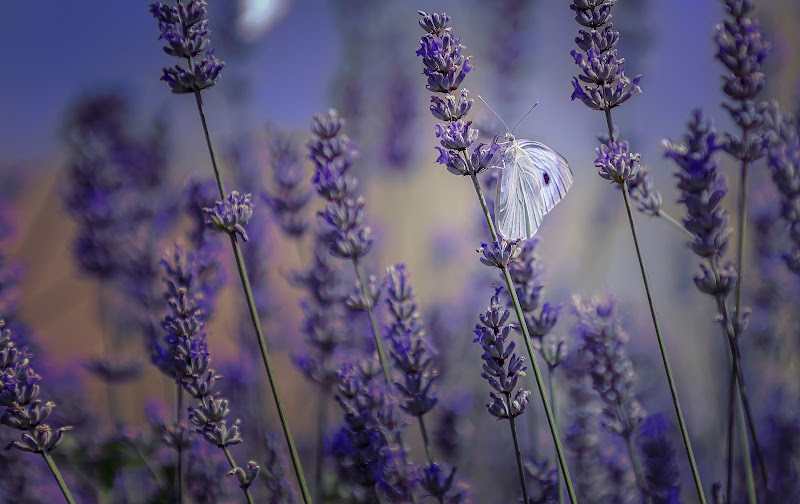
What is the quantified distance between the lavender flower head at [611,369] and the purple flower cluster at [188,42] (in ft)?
2.03

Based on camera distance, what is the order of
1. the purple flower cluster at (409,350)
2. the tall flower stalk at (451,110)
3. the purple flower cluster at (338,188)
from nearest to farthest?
the tall flower stalk at (451,110) → the purple flower cluster at (409,350) → the purple flower cluster at (338,188)

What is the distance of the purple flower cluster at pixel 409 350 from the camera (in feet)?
2.59

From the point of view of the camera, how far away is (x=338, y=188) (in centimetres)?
89

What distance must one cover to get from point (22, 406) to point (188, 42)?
45cm

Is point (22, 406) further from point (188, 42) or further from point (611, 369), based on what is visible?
point (611, 369)

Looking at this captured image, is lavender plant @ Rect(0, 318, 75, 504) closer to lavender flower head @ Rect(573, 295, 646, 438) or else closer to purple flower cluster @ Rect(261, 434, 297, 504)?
purple flower cluster @ Rect(261, 434, 297, 504)

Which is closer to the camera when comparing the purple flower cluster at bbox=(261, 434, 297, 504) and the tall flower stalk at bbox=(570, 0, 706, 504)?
the tall flower stalk at bbox=(570, 0, 706, 504)

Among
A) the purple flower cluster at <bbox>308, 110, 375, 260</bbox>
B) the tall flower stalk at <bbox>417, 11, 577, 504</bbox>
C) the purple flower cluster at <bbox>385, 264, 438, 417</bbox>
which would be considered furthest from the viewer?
the purple flower cluster at <bbox>308, 110, 375, 260</bbox>

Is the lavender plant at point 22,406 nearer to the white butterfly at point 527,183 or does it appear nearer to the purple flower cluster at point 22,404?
the purple flower cluster at point 22,404

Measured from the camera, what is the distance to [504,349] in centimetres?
68

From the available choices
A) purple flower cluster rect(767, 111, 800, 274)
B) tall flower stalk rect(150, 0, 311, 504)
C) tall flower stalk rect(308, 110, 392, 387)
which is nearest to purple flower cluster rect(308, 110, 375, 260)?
tall flower stalk rect(308, 110, 392, 387)

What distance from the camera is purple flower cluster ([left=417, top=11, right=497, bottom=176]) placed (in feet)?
2.20

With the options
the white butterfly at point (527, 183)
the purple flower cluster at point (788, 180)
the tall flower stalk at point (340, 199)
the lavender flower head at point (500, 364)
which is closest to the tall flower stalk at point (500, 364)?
the lavender flower head at point (500, 364)

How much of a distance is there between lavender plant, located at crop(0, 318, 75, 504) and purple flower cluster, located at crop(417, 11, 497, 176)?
53 centimetres
